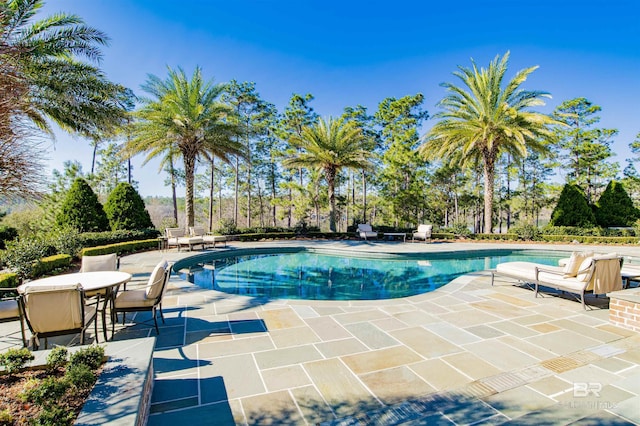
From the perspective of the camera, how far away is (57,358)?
7.46 ft

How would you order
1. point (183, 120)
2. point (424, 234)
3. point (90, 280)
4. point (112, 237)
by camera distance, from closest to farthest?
point (90, 280) → point (112, 237) → point (183, 120) → point (424, 234)

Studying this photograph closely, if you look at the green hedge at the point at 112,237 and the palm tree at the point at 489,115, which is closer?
the green hedge at the point at 112,237

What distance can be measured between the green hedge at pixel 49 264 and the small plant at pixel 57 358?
5.61 meters

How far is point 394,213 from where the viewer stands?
21.6 m

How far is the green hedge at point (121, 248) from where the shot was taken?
29.8 feet

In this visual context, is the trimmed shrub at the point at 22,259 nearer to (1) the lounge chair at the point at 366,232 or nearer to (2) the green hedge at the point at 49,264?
(2) the green hedge at the point at 49,264

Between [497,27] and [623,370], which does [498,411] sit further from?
[497,27]

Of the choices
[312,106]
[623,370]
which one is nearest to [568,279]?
[623,370]

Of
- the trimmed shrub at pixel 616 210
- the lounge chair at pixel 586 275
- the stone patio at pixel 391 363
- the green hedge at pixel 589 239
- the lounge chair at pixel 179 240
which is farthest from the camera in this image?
the trimmed shrub at pixel 616 210

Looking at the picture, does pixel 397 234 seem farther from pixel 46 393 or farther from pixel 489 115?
pixel 46 393

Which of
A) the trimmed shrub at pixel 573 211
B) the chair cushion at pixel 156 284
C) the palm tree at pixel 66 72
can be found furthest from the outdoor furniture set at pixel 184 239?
the trimmed shrub at pixel 573 211

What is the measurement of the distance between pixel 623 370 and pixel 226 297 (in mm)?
5161

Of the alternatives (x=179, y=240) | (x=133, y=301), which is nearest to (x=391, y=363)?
(x=133, y=301)

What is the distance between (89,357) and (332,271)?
7.84 m
